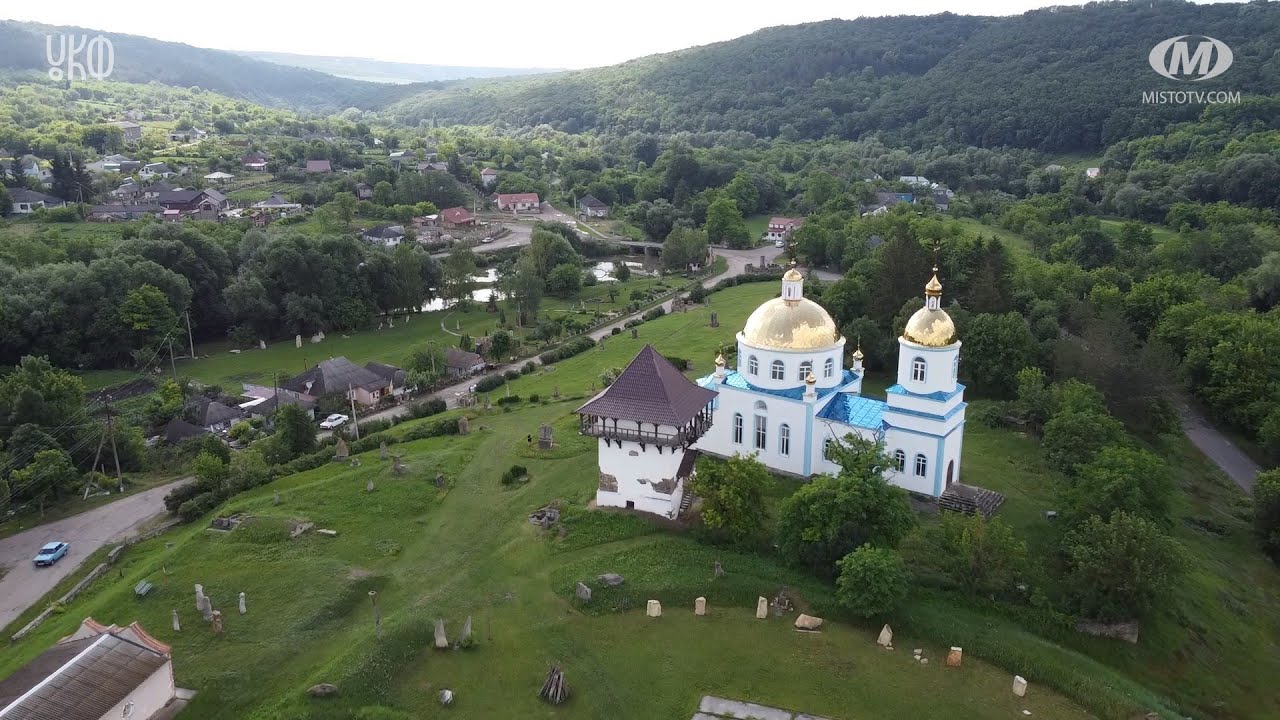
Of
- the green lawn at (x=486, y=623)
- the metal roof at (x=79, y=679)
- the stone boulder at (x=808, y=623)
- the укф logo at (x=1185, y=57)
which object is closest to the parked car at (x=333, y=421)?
the green lawn at (x=486, y=623)

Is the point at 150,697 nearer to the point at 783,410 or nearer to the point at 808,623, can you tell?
the point at 808,623

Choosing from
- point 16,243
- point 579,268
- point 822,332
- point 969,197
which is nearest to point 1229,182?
point 969,197

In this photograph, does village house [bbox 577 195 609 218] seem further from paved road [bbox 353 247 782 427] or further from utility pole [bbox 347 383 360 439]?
utility pole [bbox 347 383 360 439]

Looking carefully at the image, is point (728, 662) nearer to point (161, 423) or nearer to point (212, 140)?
point (161, 423)

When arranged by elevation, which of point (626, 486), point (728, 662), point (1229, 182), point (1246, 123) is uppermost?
point (1246, 123)

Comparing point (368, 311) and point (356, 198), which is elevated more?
point (356, 198)

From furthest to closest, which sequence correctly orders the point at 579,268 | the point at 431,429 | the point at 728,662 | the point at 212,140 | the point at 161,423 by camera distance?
the point at 212,140
the point at 579,268
the point at 161,423
the point at 431,429
the point at 728,662

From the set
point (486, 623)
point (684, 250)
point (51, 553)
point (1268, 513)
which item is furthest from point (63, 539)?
point (684, 250)

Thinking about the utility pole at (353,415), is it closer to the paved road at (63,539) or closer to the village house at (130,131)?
the paved road at (63,539)
